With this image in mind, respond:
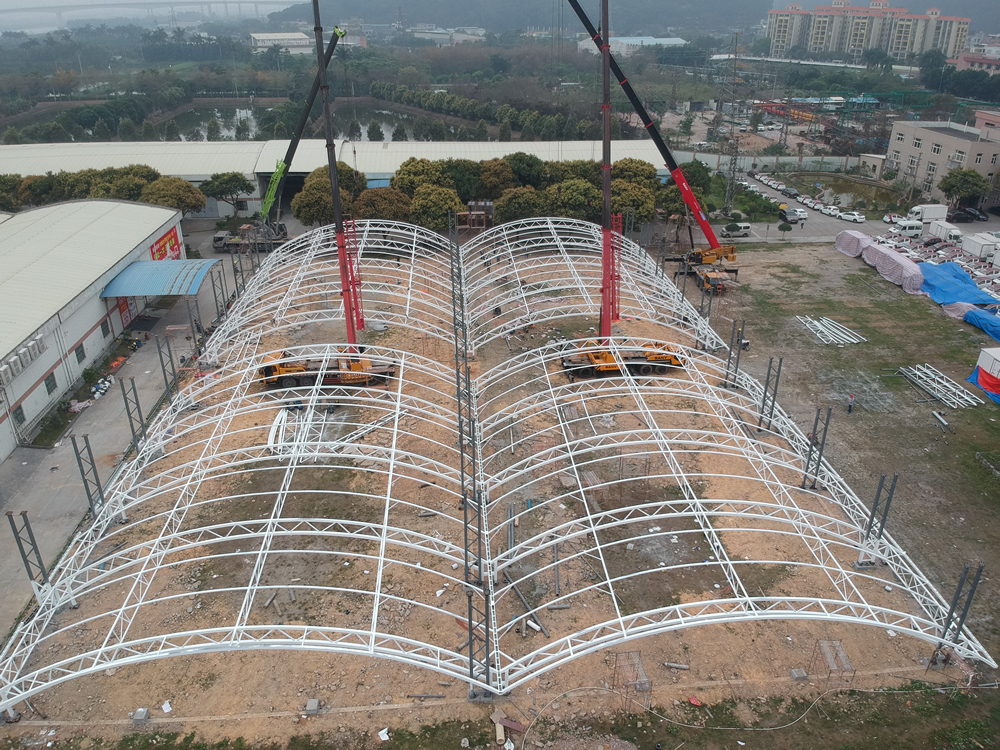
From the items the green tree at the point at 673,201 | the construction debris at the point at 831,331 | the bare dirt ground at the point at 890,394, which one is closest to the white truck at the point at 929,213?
the bare dirt ground at the point at 890,394

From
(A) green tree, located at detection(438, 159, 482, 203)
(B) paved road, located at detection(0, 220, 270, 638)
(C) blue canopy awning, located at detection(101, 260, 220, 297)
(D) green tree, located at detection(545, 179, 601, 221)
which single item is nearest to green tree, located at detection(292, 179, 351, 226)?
(A) green tree, located at detection(438, 159, 482, 203)

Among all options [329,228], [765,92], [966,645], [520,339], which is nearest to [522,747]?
[966,645]

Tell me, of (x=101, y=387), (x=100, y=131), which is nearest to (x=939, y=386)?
(x=101, y=387)

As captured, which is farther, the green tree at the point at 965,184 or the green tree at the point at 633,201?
the green tree at the point at 965,184

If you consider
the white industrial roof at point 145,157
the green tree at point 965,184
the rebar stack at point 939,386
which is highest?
the white industrial roof at point 145,157

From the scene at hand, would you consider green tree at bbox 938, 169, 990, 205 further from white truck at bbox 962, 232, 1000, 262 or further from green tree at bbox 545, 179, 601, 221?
green tree at bbox 545, 179, 601, 221

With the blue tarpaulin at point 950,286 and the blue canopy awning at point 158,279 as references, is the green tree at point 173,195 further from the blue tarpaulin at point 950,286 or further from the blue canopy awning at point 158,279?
the blue tarpaulin at point 950,286

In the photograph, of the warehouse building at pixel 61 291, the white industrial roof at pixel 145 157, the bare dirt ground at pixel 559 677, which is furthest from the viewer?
the white industrial roof at pixel 145 157

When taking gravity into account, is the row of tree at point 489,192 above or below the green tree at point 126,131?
below
